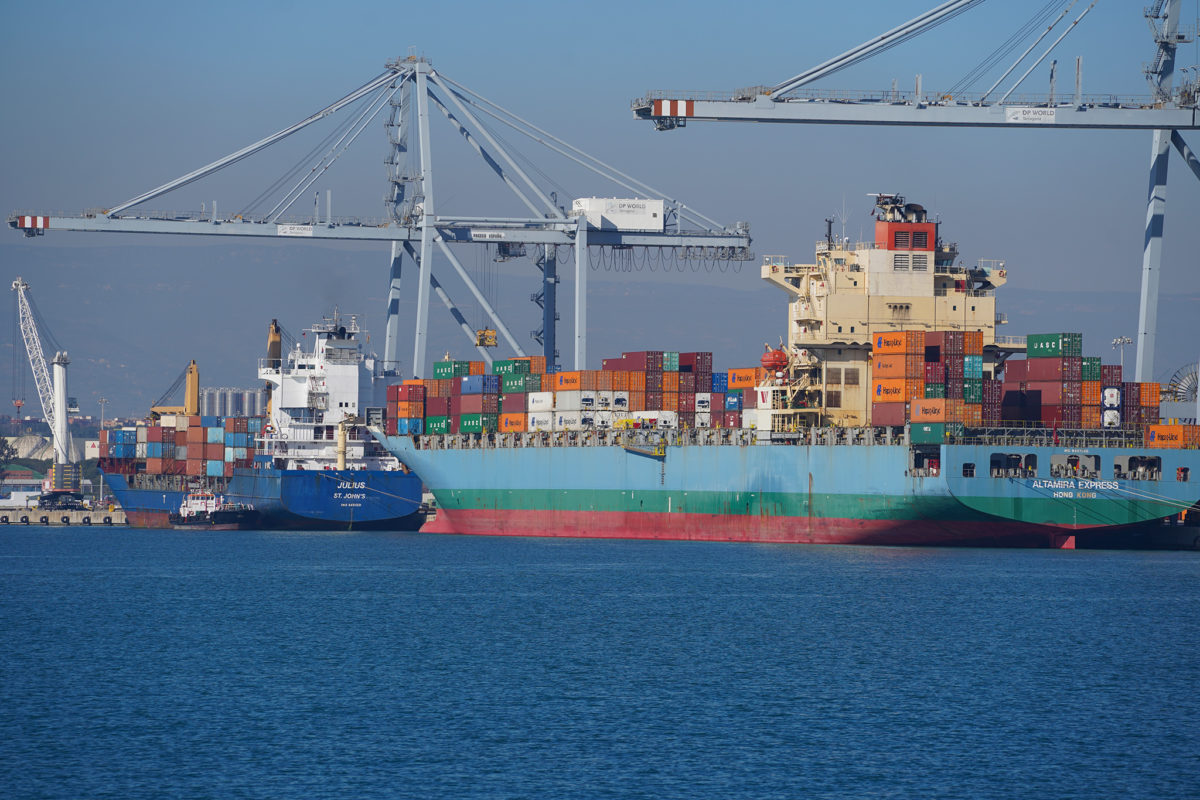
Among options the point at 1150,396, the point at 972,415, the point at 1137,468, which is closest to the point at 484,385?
the point at 972,415

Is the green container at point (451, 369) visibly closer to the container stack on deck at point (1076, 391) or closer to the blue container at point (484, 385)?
the blue container at point (484, 385)

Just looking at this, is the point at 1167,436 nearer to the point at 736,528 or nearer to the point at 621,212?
the point at 736,528

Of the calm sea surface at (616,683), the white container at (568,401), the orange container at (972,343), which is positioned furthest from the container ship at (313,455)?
the orange container at (972,343)

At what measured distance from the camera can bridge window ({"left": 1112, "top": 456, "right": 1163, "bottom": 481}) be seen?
161 feet

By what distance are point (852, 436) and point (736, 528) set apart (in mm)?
6974

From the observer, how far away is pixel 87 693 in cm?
2730

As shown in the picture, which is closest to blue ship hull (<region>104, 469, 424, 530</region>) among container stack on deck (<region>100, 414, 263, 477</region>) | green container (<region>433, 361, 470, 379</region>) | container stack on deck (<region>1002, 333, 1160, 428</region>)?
green container (<region>433, 361, 470, 379</region>)

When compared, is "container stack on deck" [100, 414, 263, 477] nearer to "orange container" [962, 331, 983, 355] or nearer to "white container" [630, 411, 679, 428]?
"white container" [630, 411, 679, 428]

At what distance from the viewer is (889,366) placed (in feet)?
169

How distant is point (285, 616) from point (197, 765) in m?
15.8

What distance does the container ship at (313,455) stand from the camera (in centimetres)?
7256

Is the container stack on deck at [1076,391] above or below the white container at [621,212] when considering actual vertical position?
below

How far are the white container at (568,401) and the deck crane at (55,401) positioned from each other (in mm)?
60379

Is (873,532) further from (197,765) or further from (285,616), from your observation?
(197,765)
